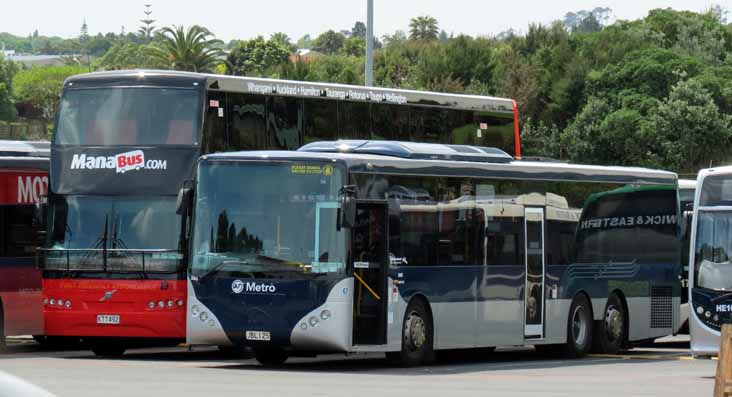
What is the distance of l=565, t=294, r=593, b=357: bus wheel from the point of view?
2509 cm

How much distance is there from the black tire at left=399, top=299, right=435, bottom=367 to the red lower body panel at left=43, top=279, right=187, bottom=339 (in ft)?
11.2

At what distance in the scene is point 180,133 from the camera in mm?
22969

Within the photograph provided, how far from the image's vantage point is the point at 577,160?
88.8 meters

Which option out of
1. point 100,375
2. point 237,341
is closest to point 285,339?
point 237,341

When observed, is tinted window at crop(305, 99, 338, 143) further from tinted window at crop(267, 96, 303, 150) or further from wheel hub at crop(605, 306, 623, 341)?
wheel hub at crop(605, 306, 623, 341)

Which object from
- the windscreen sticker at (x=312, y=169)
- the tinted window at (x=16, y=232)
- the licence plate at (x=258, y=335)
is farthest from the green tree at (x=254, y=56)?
the licence plate at (x=258, y=335)

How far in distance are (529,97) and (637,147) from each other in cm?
1452

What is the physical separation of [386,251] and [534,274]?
4.01 metres

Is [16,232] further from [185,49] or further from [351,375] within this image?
[185,49]

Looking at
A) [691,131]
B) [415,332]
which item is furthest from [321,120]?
[691,131]

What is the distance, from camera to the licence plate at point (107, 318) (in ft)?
75.2

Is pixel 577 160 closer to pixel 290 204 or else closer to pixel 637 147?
pixel 637 147

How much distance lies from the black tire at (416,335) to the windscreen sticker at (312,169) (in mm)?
2245

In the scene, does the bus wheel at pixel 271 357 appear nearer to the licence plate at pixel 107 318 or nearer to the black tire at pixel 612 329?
the licence plate at pixel 107 318
